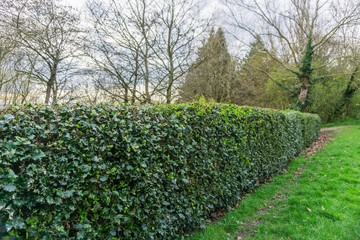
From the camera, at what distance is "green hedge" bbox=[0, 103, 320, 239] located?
5.01 ft

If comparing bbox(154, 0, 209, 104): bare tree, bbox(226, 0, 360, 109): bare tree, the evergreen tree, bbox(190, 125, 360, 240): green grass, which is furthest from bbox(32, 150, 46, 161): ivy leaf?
bbox(226, 0, 360, 109): bare tree

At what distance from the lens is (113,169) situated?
2006mm

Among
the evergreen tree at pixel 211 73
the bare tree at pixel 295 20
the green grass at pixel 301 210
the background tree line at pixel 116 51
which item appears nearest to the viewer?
the green grass at pixel 301 210

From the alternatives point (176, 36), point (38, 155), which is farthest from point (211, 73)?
point (38, 155)

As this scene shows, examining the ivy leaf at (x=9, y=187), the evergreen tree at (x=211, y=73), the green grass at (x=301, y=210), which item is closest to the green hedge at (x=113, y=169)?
the ivy leaf at (x=9, y=187)

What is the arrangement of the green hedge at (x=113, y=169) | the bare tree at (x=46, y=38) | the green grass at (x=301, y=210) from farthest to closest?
the bare tree at (x=46, y=38), the green grass at (x=301, y=210), the green hedge at (x=113, y=169)

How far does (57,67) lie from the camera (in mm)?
8195

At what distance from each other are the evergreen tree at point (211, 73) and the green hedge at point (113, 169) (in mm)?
7033

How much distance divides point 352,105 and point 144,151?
80.1 ft

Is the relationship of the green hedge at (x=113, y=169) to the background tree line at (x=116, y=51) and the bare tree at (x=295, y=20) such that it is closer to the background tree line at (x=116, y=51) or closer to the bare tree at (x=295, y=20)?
the background tree line at (x=116, y=51)

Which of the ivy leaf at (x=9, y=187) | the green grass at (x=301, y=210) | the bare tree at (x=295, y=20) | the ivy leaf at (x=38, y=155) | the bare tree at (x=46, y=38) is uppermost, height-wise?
the bare tree at (x=295, y=20)

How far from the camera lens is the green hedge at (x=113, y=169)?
60.1 inches

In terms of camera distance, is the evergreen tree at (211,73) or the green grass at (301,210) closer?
the green grass at (301,210)

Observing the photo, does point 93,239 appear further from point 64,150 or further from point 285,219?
point 285,219
